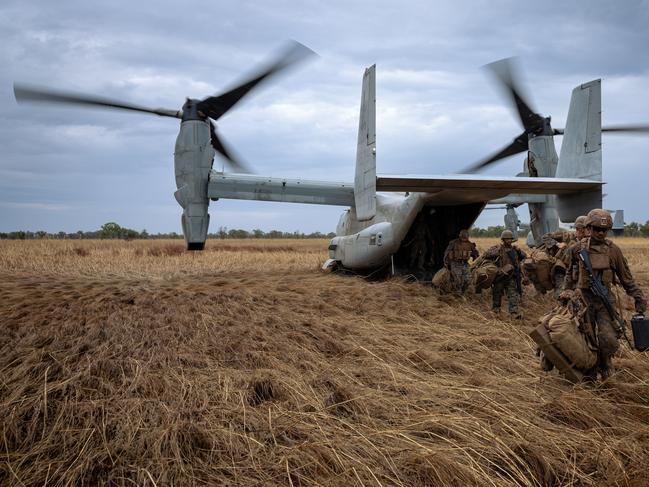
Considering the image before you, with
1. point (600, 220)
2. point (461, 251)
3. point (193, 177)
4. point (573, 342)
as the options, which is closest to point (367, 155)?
point (461, 251)

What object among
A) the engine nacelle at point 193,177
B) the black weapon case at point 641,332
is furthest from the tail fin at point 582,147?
the engine nacelle at point 193,177

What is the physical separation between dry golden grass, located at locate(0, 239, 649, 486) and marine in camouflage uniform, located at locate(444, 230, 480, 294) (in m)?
2.18

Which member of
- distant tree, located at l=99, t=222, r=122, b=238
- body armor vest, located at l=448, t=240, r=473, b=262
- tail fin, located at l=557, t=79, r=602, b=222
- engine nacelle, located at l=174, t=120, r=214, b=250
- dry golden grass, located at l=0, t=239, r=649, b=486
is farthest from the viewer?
distant tree, located at l=99, t=222, r=122, b=238

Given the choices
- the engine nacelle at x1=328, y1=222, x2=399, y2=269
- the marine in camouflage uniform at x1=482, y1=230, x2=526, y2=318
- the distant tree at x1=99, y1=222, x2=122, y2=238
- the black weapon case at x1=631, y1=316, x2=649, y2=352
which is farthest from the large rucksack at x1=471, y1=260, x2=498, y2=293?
the distant tree at x1=99, y1=222, x2=122, y2=238

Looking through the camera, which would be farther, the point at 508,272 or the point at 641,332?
the point at 508,272

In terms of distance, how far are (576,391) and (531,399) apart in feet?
1.72

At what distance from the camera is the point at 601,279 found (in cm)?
503

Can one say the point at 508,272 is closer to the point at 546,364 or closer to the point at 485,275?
the point at 485,275

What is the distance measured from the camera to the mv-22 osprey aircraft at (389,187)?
10062 millimetres

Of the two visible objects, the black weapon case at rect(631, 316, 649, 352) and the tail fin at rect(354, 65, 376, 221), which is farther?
the tail fin at rect(354, 65, 376, 221)

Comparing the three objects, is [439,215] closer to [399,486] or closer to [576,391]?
[576,391]

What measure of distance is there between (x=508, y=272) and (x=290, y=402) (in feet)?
19.5

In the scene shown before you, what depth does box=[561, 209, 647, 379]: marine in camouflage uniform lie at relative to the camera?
4.82 m

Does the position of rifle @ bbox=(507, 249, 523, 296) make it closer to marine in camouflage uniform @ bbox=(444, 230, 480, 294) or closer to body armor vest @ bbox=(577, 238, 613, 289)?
marine in camouflage uniform @ bbox=(444, 230, 480, 294)
